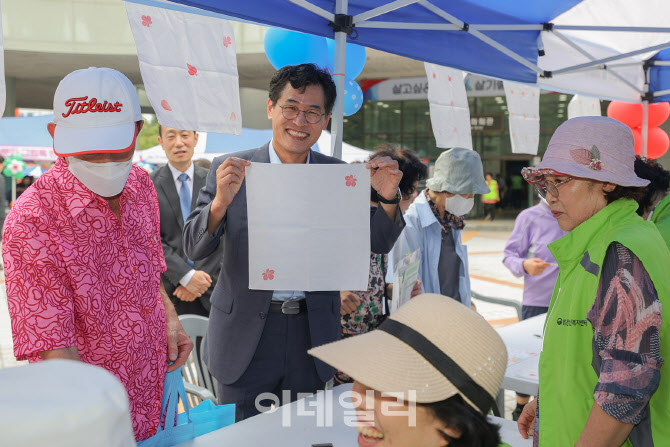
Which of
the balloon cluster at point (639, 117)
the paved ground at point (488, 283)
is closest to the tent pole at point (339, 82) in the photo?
the paved ground at point (488, 283)

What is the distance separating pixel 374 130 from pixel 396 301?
75.3ft

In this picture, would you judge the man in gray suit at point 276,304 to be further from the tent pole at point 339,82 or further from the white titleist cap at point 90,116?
the white titleist cap at point 90,116

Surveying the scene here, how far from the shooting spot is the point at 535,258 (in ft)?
14.3

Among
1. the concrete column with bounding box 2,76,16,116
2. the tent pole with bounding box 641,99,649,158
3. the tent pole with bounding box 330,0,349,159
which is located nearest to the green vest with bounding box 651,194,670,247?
the tent pole with bounding box 330,0,349,159

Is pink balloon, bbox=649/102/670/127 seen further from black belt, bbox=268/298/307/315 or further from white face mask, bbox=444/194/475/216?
black belt, bbox=268/298/307/315

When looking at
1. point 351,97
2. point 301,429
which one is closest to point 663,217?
point 301,429

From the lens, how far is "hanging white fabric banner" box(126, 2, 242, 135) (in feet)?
7.84

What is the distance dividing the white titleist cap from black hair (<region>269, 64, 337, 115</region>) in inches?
28.8

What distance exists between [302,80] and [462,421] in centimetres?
155

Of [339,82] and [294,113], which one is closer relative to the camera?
[294,113]

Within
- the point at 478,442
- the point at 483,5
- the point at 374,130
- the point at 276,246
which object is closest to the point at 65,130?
the point at 276,246

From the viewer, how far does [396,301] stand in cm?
245

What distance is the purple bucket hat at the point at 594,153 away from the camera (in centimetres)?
162

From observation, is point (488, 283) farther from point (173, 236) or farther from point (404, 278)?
point (404, 278)
